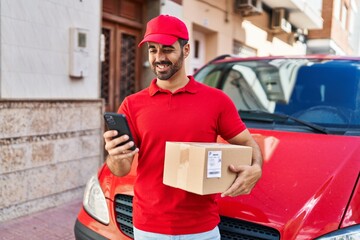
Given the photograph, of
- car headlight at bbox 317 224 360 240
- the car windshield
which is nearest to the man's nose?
car headlight at bbox 317 224 360 240

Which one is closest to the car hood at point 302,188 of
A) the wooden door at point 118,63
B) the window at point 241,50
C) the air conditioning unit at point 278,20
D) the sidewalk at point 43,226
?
the sidewalk at point 43,226

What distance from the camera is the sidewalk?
368 cm

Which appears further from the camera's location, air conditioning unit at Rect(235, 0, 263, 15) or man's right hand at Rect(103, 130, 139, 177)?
air conditioning unit at Rect(235, 0, 263, 15)

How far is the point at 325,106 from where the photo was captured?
9.48 feet

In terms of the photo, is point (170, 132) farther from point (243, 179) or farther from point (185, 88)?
point (243, 179)

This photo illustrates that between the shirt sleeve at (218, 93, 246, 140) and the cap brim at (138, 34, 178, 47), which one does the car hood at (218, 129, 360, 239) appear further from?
the cap brim at (138, 34, 178, 47)

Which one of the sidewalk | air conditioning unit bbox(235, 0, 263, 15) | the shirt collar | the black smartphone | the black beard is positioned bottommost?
the sidewalk

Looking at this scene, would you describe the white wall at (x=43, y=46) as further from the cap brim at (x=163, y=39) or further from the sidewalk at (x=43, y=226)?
the cap brim at (x=163, y=39)

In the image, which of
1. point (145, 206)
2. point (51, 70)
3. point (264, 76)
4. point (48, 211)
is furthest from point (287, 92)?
point (48, 211)

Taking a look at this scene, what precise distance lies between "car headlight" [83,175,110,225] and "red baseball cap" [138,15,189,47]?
1.20 meters

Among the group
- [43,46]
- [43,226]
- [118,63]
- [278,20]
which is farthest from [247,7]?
[43,226]

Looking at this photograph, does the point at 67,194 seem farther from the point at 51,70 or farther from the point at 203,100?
the point at 203,100

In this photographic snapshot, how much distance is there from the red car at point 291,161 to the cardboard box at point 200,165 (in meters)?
0.43

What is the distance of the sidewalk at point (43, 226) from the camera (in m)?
3.68
